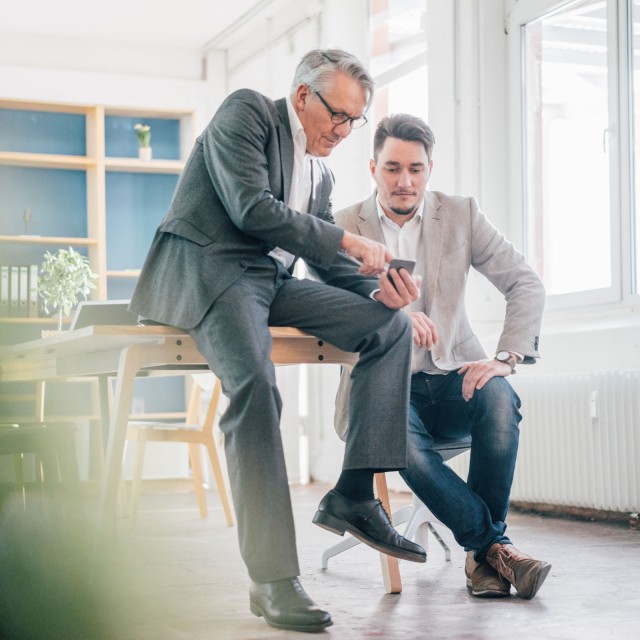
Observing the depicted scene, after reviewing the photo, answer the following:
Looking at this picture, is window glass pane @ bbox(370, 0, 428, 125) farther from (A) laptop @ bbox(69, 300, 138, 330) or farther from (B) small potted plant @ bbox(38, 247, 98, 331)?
(A) laptop @ bbox(69, 300, 138, 330)

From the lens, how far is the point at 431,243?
249 centimetres

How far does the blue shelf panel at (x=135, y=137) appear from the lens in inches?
268

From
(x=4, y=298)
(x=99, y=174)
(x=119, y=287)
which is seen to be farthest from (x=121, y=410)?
(x=119, y=287)

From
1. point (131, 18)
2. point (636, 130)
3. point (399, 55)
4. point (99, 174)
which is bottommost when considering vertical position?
point (636, 130)

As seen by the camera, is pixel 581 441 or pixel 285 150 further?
pixel 581 441

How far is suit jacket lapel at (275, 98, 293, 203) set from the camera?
6.66 ft

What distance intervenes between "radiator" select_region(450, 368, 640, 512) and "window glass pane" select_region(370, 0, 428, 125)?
186 centimetres

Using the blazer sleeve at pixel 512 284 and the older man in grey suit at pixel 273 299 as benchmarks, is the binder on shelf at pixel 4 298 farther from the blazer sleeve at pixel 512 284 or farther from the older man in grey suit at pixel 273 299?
the blazer sleeve at pixel 512 284

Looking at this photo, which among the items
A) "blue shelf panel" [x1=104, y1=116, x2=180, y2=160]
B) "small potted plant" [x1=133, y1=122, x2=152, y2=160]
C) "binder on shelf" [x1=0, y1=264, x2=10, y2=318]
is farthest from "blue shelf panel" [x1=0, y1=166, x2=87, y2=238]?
"binder on shelf" [x1=0, y1=264, x2=10, y2=318]

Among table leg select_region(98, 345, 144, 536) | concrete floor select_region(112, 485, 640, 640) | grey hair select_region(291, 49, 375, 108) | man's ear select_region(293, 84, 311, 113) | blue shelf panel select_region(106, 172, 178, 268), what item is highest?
blue shelf panel select_region(106, 172, 178, 268)

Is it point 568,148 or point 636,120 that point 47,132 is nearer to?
point 568,148

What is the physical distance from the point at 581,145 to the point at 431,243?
77.8 inches

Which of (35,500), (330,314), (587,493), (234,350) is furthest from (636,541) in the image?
(35,500)

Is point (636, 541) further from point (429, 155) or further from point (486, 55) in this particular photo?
point (486, 55)
